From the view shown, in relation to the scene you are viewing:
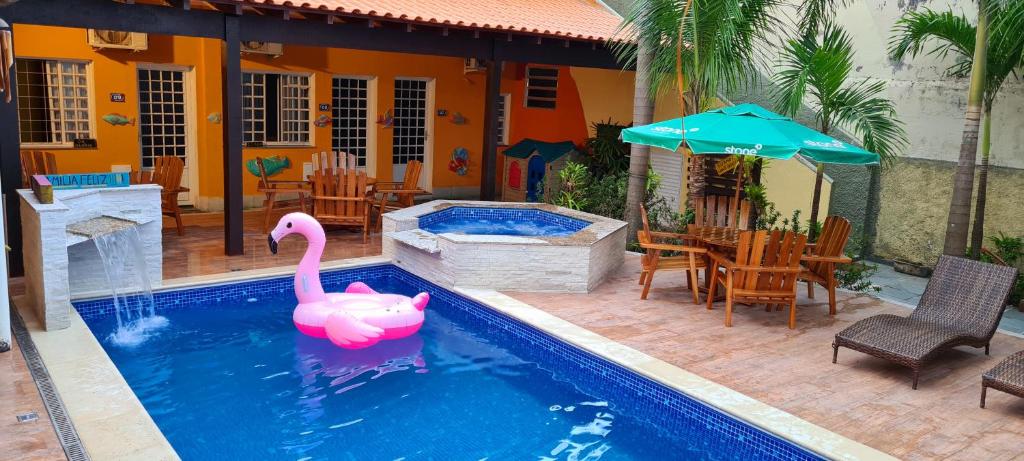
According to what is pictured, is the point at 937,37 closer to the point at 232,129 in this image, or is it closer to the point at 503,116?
the point at 503,116

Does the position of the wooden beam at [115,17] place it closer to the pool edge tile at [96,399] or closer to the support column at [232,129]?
the support column at [232,129]

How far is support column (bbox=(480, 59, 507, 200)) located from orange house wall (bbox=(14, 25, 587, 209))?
359 centimetres

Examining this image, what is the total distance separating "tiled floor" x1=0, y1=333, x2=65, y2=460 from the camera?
4582 mm

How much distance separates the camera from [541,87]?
1733cm

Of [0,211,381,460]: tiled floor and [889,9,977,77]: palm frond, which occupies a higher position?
[889,9,977,77]: palm frond

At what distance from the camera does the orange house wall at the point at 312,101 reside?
40.2 feet

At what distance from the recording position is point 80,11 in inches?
335

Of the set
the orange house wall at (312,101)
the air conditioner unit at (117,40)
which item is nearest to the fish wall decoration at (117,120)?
the orange house wall at (312,101)

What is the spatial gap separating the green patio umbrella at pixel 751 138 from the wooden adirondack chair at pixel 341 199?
4586mm

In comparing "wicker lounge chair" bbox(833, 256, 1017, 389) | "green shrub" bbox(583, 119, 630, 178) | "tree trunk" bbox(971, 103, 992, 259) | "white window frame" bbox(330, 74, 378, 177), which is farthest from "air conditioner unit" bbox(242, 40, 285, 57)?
"tree trunk" bbox(971, 103, 992, 259)

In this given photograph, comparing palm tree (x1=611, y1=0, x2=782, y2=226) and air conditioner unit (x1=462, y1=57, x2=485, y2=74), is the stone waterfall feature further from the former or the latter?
air conditioner unit (x1=462, y1=57, x2=485, y2=74)

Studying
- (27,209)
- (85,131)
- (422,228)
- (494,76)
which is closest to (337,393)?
(27,209)

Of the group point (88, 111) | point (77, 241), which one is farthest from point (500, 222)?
point (88, 111)

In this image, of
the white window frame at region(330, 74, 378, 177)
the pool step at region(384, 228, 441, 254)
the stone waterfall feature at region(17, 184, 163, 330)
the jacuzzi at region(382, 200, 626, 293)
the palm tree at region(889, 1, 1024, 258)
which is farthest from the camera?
the white window frame at region(330, 74, 378, 177)
